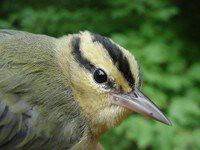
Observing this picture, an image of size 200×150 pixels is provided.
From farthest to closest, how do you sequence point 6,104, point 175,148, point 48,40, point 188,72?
point 188,72 → point 175,148 → point 48,40 → point 6,104

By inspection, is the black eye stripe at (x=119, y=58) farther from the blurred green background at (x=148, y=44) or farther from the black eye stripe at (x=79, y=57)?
the blurred green background at (x=148, y=44)

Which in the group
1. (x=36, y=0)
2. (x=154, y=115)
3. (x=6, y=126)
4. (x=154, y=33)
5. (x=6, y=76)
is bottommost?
(x=154, y=33)

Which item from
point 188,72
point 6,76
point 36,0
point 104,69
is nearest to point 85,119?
point 104,69

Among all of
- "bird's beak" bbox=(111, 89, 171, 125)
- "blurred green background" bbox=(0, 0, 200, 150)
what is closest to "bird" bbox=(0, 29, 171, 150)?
"bird's beak" bbox=(111, 89, 171, 125)

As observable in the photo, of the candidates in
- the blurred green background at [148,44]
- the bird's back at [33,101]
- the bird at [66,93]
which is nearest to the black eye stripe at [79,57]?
the bird at [66,93]

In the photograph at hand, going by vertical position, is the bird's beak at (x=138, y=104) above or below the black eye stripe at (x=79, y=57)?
below

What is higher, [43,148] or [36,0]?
[43,148]

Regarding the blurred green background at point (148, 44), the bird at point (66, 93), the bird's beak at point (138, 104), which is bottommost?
the blurred green background at point (148, 44)

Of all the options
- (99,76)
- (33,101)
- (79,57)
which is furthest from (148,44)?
(33,101)

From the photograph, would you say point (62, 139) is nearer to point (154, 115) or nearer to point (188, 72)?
point (154, 115)
